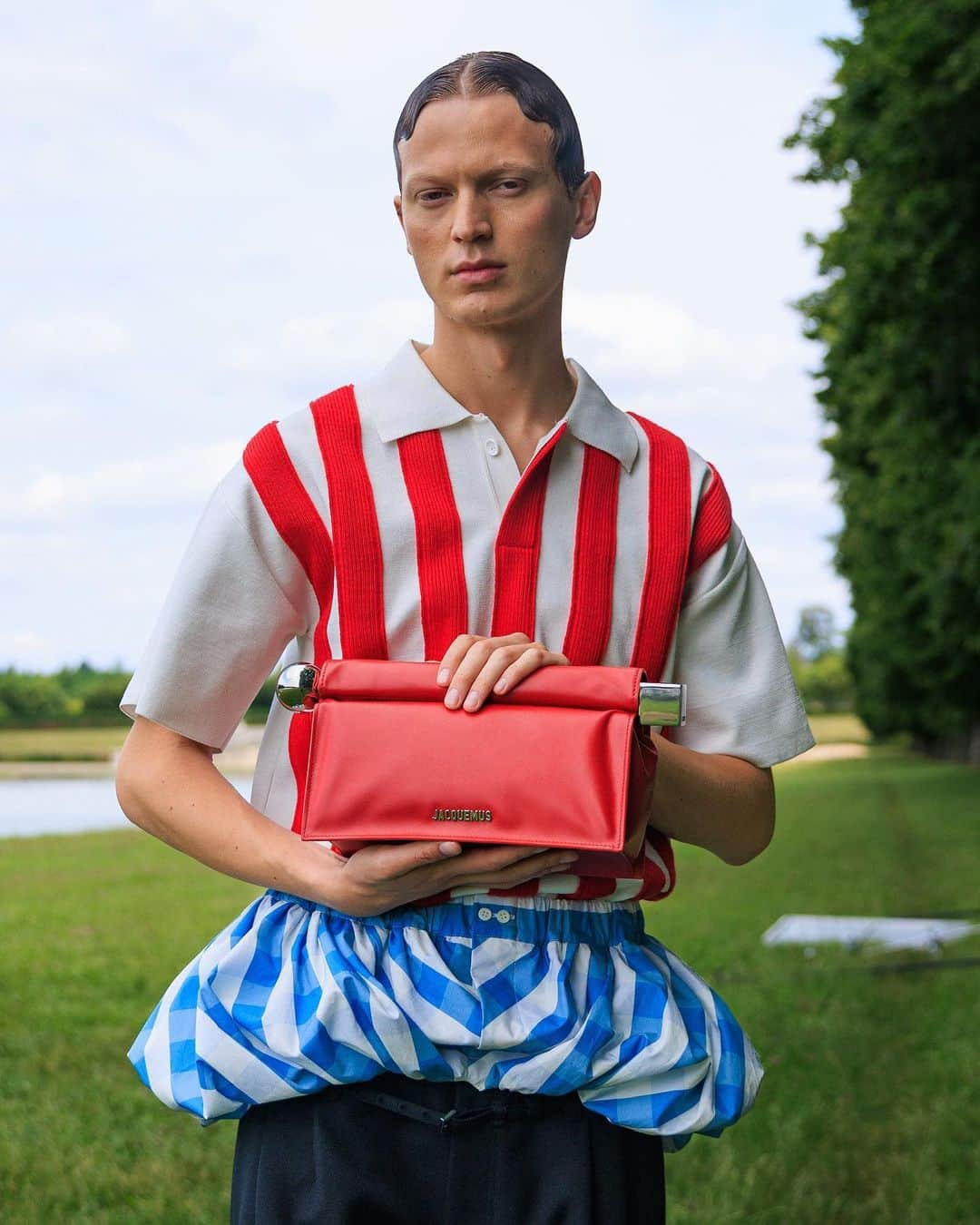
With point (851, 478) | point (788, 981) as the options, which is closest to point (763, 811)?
point (788, 981)

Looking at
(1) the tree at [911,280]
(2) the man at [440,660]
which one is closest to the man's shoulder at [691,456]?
(2) the man at [440,660]

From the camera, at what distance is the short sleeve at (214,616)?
195cm

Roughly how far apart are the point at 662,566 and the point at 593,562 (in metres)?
0.09

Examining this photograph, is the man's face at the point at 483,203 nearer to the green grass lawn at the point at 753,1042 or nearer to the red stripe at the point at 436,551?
the red stripe at the point at 436,551

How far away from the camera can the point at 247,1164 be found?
195 cm

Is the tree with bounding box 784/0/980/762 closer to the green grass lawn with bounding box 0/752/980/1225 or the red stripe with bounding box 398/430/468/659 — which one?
the green grass lawn with bounding box 0/752/980/1225

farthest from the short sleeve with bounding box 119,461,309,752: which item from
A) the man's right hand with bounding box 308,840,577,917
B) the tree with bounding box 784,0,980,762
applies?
the tree with bounding box 784,0,980,762

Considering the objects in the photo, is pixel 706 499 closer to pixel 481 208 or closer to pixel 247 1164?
pixel 481 208

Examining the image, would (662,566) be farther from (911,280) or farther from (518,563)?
(911,280)

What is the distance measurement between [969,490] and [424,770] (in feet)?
47.6

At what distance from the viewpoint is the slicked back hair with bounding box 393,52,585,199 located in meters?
1.97

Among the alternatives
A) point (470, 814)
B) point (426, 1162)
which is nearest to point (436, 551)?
point (470, 814)

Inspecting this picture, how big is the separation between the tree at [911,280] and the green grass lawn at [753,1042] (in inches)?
Result: 203

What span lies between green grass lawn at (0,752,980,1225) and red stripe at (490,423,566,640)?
127 inches
